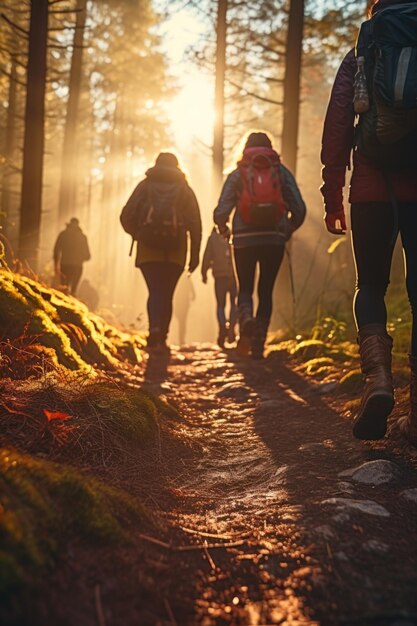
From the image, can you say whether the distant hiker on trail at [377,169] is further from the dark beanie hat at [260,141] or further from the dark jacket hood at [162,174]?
the dark jacket hood at [162,174]

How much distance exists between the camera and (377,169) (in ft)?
9.42

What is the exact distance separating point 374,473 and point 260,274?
166 inches

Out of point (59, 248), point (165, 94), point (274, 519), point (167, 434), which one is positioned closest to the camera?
point (274, 519)

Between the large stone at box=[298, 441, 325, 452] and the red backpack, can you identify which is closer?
the large stone at box=[298, 441, 325, 452]

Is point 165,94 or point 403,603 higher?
point 165,94

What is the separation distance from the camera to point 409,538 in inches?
74.5

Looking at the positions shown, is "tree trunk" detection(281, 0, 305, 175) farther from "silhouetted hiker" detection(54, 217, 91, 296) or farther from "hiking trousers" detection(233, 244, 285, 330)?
"silhouetted hiker" detection(54, 217, 91, 296)

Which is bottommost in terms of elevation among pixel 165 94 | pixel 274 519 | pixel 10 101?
pixel 274 519

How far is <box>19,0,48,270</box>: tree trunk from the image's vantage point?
9031 millimetres

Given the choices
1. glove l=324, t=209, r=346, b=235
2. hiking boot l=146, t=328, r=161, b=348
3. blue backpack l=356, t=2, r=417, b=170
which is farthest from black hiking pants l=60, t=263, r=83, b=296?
blue backpack l=356, t=2, r=417, b=170

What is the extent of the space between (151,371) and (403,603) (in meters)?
4.50

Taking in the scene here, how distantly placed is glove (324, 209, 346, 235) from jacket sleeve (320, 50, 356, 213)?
0.12 m

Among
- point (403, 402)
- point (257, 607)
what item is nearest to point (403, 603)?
point (257, 607)

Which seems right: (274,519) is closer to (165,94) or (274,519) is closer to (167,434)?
(167,434)
